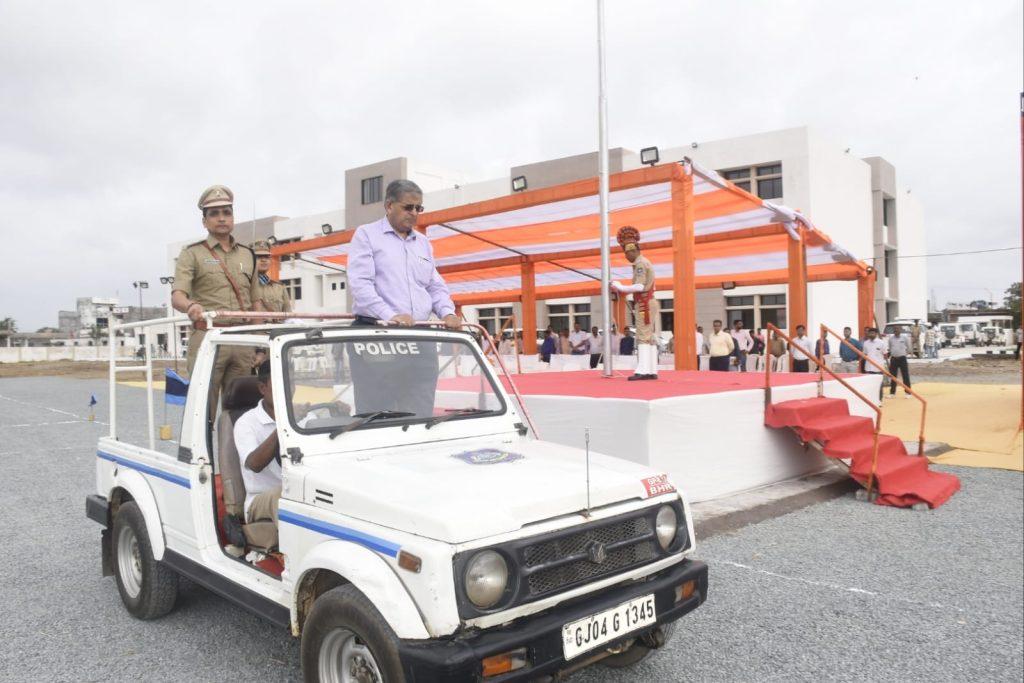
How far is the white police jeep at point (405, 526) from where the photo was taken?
2.38 metres

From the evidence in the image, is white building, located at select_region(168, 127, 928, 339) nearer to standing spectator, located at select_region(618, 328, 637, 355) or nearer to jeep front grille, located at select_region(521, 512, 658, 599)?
standing spectator, located at select_region(618, 328, 637, 355)

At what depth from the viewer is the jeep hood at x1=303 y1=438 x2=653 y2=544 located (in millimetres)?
2457

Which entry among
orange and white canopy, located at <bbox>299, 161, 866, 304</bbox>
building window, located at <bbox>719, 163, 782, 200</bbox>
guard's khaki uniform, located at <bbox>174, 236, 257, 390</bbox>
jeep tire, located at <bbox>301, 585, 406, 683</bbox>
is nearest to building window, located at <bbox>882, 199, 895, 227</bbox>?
building window, located at <bbox>719, 163, 782, 200</bbox>

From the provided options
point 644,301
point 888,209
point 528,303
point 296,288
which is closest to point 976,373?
point 528,303

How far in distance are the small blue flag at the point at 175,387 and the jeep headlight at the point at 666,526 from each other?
2482 millimetres

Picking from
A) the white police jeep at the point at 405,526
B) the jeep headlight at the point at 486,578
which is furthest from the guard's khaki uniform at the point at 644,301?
the jeep headlight at the point at 486,578

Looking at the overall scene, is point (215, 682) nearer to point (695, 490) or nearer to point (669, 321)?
point (695, 490)

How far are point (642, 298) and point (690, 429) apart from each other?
2419mm

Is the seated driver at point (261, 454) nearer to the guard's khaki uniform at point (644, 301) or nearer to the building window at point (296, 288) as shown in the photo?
the guard's khaki uniform at point (644, 301)

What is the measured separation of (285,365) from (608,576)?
1677 mm

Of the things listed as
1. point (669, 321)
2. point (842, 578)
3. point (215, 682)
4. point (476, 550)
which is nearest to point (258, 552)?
point (215, 682)

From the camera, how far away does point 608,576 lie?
2.75 metres

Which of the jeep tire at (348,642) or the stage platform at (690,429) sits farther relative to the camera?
the stage platform at (690,429)

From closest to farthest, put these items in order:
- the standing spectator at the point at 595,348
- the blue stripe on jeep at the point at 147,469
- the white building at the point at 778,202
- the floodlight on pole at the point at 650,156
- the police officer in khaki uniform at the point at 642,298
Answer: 1. the blue stripe on jeep at the point at 147,469
2. the police officer in khaki uniform at the point at 642,298
3. the floodlight on pole at the point at 650,156
4. the standing spectator at the point at 595,348
5. the white building at the point at 778,202
